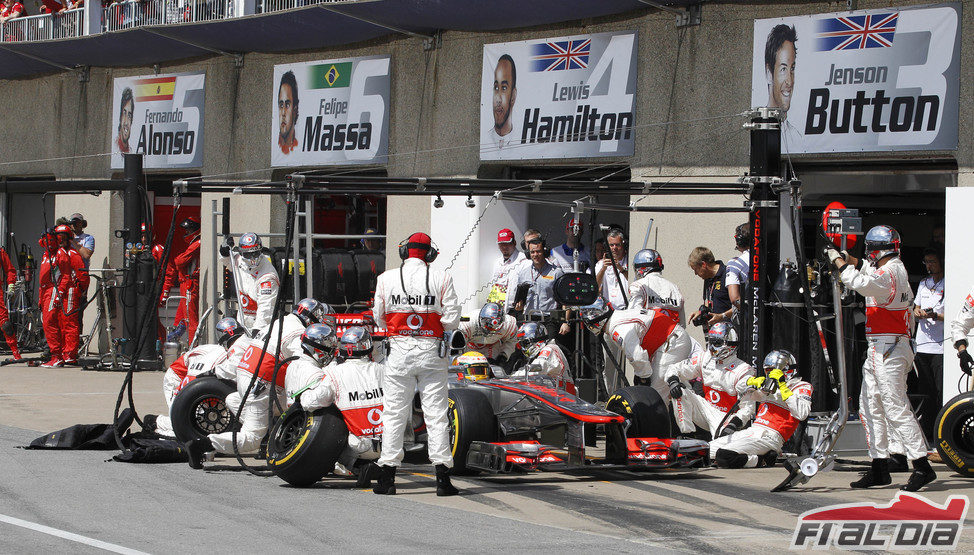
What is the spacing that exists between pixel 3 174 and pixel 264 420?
18210 mm

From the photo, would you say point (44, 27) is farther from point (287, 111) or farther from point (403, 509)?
point (403, 509)

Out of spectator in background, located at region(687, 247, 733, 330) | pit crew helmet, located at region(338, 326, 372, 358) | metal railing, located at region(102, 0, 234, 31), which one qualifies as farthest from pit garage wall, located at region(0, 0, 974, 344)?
pit crew helmet, located at region(338, 326, 372, 358)

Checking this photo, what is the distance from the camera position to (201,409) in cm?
1099

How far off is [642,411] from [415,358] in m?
2.21

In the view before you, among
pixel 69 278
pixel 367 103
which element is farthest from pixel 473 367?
pixel 69 278

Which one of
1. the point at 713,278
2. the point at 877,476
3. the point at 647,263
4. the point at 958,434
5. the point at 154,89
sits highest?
the point at 154,89

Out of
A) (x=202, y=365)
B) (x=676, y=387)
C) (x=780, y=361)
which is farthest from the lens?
(x=676, y=387)

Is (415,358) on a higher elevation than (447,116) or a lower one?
lower

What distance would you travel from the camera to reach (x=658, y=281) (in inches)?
475

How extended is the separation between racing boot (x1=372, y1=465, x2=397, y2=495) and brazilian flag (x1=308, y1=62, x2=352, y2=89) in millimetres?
10981

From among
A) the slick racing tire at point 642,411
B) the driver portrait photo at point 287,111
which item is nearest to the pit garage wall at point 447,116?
the driver portrait photo at point 287,111

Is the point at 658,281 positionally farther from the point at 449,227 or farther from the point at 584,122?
the point at 449,227

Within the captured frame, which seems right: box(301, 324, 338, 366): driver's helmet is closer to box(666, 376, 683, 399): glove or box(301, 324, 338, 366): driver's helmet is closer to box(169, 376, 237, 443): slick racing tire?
box(169, 376, 237, 443): slick racing tire

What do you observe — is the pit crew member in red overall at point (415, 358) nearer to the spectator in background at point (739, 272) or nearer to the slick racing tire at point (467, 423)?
the slick racing tire at point (467, 423)
